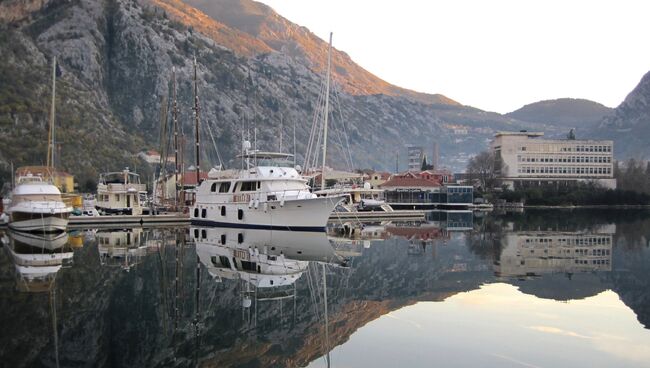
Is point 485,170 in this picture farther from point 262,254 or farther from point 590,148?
point 262,254

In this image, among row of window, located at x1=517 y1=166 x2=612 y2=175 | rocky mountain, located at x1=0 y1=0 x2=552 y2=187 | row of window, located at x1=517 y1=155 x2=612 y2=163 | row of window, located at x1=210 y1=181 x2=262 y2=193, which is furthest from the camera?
row of window, located at x1=517 y1=166 x2=612 y2=175

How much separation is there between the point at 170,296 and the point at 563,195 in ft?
334

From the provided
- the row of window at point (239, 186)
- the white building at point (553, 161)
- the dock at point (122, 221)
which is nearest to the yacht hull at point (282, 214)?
the row of window at point (239, 186)

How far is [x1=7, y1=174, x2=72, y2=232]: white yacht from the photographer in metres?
41.9

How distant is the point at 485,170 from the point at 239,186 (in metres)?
86.1

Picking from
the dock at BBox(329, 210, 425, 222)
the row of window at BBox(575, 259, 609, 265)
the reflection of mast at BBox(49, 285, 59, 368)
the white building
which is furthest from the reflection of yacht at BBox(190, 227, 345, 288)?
the white building

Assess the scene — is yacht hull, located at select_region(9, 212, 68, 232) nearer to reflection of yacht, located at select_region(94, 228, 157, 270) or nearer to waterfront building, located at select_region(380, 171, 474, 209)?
reflection of yacht, located at select_region(94, 228, 157, 270)

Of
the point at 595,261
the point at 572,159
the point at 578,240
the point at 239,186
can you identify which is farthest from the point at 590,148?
the point at 595,261

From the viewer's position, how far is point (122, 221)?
5744 cm

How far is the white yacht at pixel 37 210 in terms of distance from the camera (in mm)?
41906

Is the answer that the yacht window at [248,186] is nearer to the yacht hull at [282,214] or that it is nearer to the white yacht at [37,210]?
the yacht hull at [282,214]

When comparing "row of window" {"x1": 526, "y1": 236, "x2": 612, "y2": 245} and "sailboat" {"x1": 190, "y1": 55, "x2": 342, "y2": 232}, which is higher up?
"sailboat" {"x1": 190, "y1": 55, "x2": 342, "y2": 232}

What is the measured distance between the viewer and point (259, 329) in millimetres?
15492

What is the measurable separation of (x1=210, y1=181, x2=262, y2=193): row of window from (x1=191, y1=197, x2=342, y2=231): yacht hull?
1.26m
